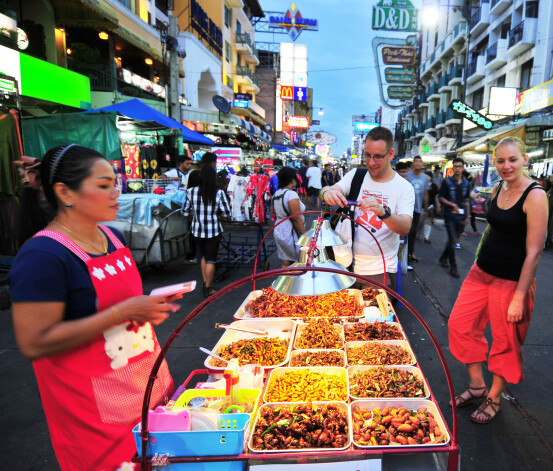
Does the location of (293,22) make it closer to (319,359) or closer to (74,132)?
(74,132)

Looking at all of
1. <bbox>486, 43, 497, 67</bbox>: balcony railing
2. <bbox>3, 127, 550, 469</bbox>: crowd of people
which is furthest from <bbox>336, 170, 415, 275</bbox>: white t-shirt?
<bbox>486, 43, 497, 67</bbox>: balcony railing

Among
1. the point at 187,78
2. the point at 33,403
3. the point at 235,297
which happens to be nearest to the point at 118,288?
the point at 33,403

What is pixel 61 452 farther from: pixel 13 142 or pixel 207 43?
pixel 207 43

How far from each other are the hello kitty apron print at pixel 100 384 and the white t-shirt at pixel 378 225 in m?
2.27

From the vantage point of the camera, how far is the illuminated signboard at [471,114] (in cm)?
1764

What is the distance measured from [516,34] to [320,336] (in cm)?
2411

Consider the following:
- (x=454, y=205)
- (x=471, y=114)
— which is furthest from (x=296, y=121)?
(x=454, y=205)

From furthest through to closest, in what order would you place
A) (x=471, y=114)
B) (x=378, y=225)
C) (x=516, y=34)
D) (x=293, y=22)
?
(x=293, y=22) → (x=516, y=34) → (x=471, y=114) → (x=378, y=225)

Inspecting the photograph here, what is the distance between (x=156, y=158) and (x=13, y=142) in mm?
5486

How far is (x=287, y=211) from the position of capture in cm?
523

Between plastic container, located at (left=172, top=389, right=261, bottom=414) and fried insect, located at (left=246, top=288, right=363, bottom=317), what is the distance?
1358 mm

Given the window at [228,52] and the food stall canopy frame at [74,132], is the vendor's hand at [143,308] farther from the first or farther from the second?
the window at [228,52]

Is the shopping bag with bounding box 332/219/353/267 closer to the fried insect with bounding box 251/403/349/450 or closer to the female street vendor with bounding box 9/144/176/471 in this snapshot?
the fried insect with bounding box 251/403/349/450

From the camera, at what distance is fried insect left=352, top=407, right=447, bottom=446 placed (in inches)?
68.6
